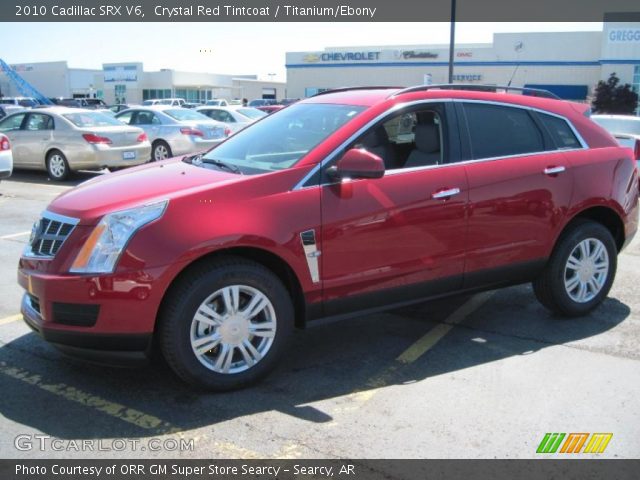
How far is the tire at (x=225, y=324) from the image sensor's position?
3.46 metres

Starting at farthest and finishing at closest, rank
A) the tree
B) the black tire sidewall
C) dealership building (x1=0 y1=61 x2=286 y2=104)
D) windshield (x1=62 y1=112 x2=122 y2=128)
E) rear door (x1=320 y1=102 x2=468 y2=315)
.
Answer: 1. dealership building (x1=0 y1=61 x2=286 y2=104)
2. the tree
3. windshield (x1=62 y1=112 x2=122 y2=128)
4. the black tire sidewall
5. rear door (x1=320 y1=102 x2=468 y2=315)

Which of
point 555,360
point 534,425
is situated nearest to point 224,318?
point 534,425

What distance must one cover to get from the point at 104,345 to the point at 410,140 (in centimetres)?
243

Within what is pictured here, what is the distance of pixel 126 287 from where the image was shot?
3.34 metres

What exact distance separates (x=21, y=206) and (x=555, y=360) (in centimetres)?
861

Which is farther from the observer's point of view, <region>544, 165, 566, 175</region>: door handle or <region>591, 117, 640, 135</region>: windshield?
<region>591, 117, 640, 135</region>: windshield

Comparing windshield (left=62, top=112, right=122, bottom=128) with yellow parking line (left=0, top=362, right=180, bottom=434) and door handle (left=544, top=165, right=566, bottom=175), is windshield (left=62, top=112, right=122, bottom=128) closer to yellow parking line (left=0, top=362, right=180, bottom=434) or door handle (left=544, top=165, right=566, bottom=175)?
yellow parking line (left=0, top=362, right=180, bottom=434)

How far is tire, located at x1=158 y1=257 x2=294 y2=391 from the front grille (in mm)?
714

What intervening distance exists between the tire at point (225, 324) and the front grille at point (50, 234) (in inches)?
28.1

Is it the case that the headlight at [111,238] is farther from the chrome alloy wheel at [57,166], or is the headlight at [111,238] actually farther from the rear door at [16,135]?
the rear door at [16,135]

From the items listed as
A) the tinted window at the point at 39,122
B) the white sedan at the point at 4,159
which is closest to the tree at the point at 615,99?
the tinted window at the point at 39,122

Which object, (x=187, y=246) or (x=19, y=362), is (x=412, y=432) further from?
(x=19, y=362)

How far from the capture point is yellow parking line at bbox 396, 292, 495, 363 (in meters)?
4.34

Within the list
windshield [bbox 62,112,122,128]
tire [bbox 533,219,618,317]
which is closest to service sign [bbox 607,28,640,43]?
windshield [bbox 62,112,122,128]
